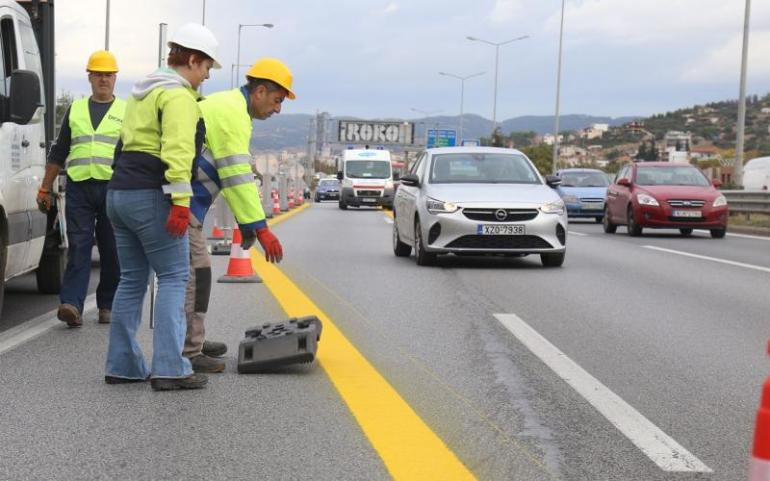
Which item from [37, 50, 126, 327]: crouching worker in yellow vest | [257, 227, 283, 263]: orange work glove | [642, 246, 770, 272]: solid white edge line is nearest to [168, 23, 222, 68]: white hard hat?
[257, 227, 283, 263]: orange work glove

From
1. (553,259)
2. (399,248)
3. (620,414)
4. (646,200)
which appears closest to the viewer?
(620,414)

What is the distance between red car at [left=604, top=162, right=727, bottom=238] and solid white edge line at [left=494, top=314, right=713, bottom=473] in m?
15.8

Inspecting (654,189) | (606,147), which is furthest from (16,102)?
(606,147)

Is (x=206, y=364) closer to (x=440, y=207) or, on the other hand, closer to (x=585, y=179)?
(x=440, y=207)

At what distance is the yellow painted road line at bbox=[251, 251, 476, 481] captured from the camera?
464cm

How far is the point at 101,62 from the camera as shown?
8.82 metres

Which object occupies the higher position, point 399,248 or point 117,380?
point 117,380

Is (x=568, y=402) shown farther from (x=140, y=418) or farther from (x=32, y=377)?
(x=32, y=377)

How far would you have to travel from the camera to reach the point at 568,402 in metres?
6.08

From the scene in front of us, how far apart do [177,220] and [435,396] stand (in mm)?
1588

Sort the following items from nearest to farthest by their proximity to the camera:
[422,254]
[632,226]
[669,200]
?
[422,254]
[669,200]
[632,226]

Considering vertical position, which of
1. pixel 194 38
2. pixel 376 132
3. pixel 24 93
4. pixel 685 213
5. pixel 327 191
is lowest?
pixel 327 191

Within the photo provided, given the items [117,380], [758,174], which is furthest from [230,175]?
[758,174]

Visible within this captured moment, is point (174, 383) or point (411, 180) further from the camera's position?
point (411, 180)
